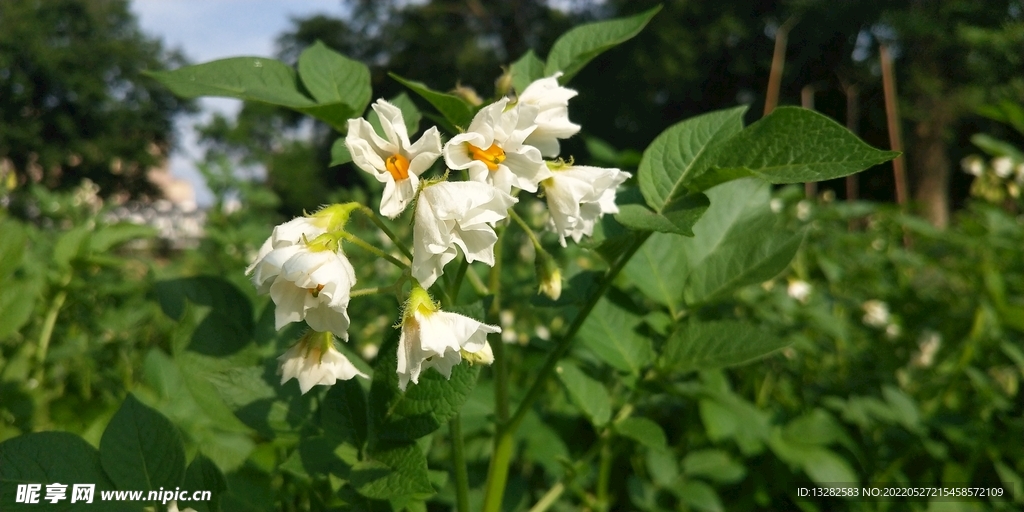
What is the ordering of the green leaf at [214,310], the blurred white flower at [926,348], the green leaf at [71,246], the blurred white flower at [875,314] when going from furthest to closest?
1. the blurred white flower at [875,314]
2. the blurred white flower at [926,348]
3. the green leaf at [71,246]
4. the green leaf at [214,310]

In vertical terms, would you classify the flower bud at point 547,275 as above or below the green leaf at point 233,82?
below

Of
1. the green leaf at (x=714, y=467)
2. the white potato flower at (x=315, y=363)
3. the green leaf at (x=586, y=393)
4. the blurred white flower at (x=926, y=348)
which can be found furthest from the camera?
the blurred white flower at (x=926, y=348)

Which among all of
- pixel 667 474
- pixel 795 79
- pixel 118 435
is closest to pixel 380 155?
pixel 118 435

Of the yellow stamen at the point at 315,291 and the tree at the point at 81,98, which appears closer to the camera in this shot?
the yellow stamen at the point at 315,291

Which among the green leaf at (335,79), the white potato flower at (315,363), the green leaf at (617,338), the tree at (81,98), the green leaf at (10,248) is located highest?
the tree at (81,98)

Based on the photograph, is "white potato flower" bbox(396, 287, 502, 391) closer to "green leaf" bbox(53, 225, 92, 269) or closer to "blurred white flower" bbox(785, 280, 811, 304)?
"green leaf" bbox(53, 225, 92, 269)

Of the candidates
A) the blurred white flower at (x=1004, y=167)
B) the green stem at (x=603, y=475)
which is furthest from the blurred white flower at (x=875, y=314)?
the green stem at (x=603, y=475)

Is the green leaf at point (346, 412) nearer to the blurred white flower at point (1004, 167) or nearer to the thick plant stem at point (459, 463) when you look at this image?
the thick plant stem at point (459, 463)

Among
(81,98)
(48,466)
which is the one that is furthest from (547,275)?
(81,98)

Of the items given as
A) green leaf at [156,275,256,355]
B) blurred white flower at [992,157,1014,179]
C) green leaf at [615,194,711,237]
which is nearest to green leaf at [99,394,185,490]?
green leaf at [156,275,256,355]

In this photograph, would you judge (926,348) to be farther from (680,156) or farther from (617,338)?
(680,156)
